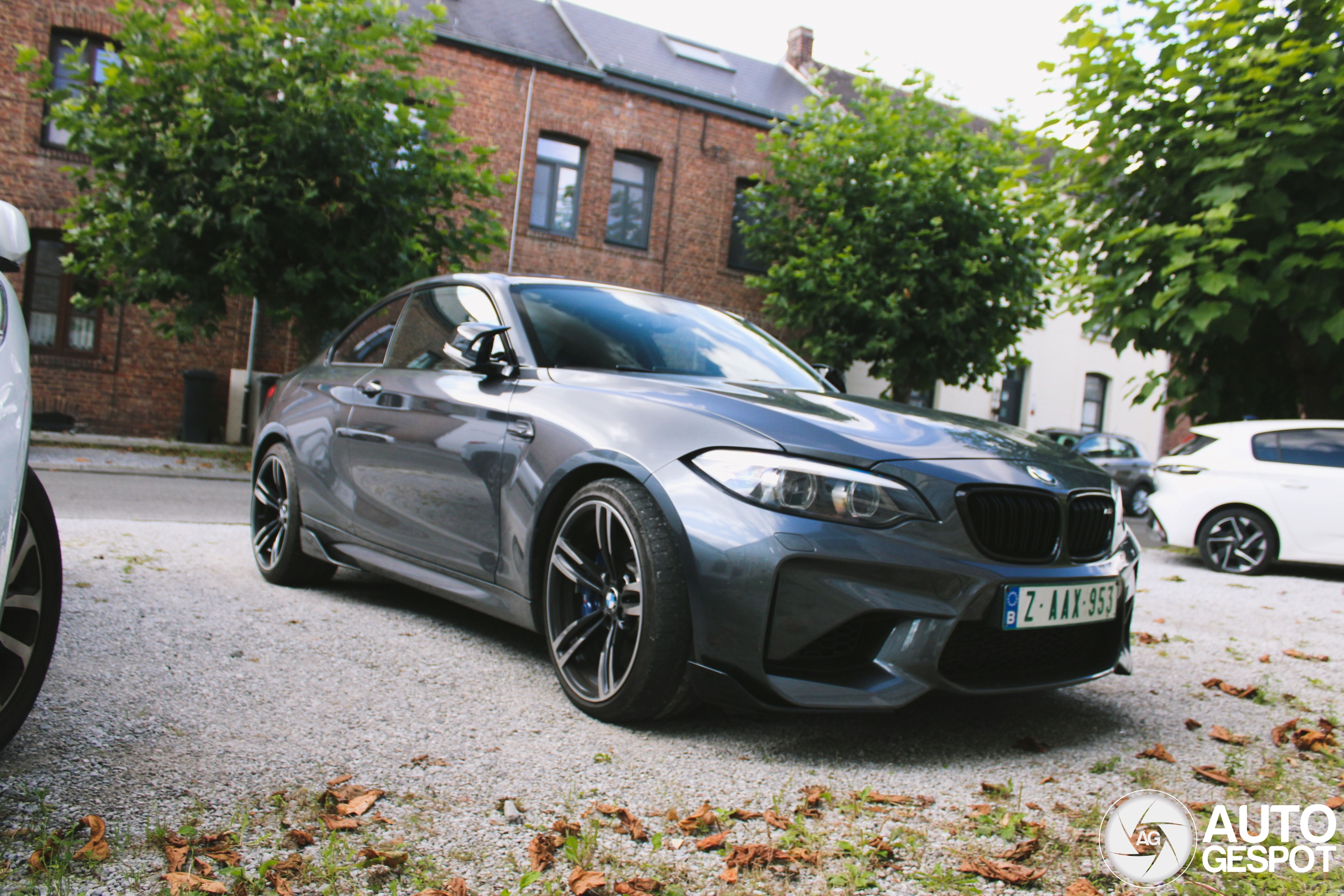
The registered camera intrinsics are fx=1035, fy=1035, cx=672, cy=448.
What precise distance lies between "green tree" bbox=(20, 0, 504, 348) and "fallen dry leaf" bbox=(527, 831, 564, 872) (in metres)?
11.9

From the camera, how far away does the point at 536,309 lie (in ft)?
13.4

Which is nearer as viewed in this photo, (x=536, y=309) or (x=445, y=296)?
(x=536, y=309)

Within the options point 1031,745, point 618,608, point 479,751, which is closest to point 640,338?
point 618,608

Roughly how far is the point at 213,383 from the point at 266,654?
1607 cm

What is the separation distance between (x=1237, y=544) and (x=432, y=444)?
27.0ft

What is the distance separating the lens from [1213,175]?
9719 millimetres

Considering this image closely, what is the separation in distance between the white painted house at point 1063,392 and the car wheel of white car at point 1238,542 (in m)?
17.4

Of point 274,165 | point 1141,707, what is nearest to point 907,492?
point 1141,707

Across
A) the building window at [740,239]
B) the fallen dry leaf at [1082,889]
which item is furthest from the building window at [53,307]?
the fallen dry leaf at [1082,889]

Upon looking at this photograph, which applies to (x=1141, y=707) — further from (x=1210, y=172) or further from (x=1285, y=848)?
(x=1210, y=172)

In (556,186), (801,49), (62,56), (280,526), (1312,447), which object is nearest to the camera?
(280,526)

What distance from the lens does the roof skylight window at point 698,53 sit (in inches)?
962

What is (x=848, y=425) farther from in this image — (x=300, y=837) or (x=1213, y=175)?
(x=1213, y=175)

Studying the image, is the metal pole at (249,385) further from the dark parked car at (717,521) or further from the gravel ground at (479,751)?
the dark parked car at (717,521)
